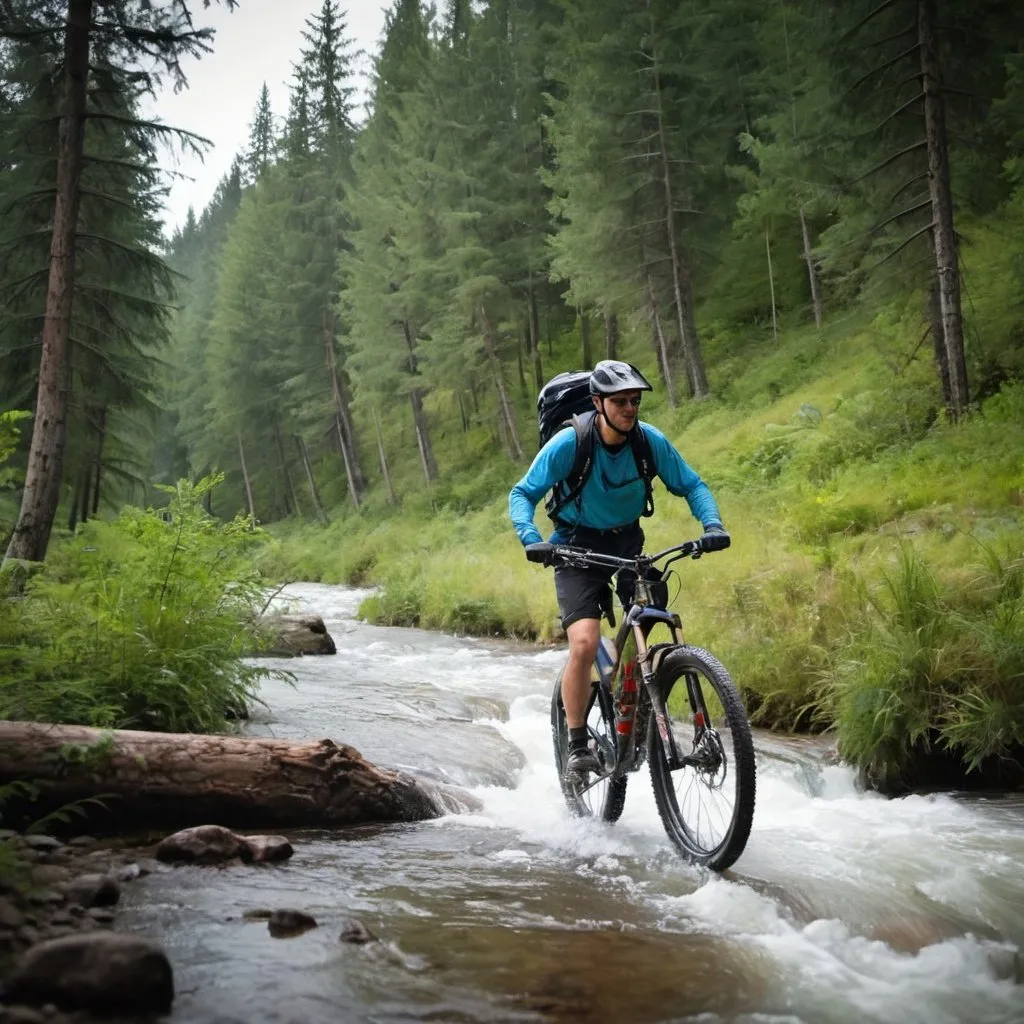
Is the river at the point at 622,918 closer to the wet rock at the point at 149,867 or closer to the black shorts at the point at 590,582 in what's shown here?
the wet rock at the point at 149,867

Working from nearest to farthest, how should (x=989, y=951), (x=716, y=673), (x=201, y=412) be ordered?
(x=989, y=951) < (x=716, y=673) < (x=201, y=412)

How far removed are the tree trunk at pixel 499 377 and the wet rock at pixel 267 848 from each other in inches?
1051

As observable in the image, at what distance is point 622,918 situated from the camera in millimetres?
3650

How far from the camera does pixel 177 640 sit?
240 inches

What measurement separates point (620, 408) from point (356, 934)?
2.94 meters

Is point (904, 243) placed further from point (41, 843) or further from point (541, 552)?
point (41, 843)

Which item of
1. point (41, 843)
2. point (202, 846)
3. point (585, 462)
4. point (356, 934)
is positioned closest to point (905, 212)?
point (585, 462)

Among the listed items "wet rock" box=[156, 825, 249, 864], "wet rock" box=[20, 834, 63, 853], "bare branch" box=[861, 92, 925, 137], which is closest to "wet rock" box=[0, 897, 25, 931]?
"wet rock" box=[20, 834, 63, 853]

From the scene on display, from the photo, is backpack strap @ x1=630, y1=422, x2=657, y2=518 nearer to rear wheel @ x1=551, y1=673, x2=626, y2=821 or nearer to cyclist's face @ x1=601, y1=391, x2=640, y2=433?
cyclist's face @ x1=601, y1=391, x2=640, y2=433

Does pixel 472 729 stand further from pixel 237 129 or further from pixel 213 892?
pixel 237 129

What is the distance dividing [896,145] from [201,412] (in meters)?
47.3

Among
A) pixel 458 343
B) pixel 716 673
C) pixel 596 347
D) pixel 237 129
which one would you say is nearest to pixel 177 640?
pixel 716 673

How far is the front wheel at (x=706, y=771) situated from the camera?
3896mm

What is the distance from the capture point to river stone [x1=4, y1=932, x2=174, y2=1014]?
2.50 meters
